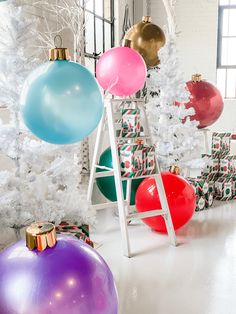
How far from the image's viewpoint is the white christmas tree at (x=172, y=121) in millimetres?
3791

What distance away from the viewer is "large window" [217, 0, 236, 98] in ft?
23.4

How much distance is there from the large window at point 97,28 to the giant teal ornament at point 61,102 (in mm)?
3272

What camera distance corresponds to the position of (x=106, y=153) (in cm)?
345

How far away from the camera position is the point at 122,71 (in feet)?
8.55

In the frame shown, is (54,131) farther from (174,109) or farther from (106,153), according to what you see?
(174,109)

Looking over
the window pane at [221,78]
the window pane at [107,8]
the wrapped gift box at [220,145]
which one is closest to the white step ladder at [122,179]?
the wrapped gift box at [220,145]

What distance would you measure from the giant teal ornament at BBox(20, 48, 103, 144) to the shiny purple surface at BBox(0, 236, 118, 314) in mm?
521

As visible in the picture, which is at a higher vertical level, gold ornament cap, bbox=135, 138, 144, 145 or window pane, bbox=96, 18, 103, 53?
window pane, bbox=96, 18, 103, 53

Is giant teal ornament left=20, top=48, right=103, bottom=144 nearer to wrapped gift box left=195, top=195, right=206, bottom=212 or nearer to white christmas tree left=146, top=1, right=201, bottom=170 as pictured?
white christmas tree left=146, top=1, right=201, bottom=170

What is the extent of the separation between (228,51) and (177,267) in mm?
5744

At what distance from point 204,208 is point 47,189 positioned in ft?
7.43

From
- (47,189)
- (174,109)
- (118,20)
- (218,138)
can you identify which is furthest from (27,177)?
(118,20)

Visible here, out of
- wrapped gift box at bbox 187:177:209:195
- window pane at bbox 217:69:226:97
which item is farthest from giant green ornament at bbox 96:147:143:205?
window pane at bbox 217:69:226:97

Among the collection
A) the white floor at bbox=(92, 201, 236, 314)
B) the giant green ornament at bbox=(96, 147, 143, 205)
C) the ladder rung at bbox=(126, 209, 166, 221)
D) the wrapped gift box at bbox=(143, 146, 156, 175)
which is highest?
the wrapped gift box at bbox=(143, 146, 156, 175)
